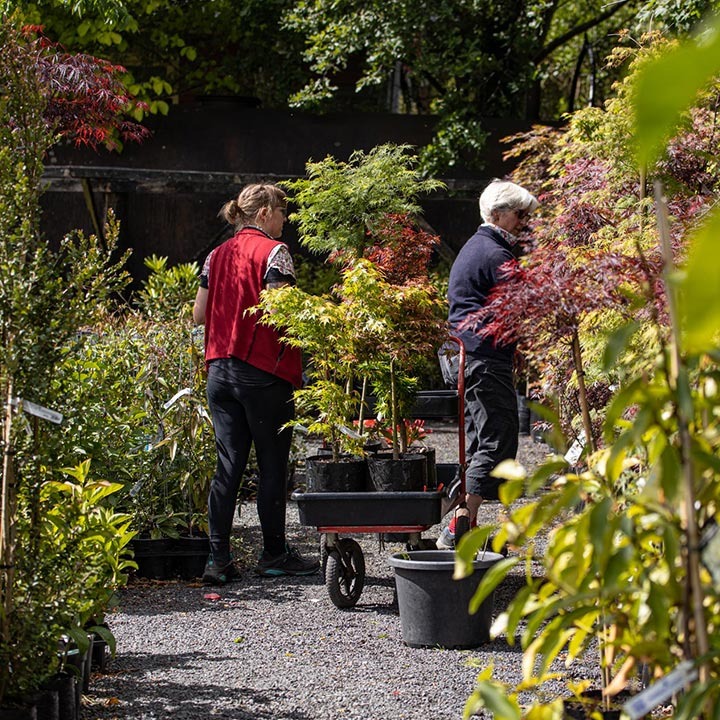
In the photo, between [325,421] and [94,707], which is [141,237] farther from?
[94,707]

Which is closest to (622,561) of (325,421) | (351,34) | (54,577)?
(54,577)

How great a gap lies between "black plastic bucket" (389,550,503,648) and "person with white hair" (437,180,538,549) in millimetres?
1011

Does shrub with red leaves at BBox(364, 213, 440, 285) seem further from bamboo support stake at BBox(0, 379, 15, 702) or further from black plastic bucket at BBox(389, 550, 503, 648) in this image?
bamboo support stake at BBox(0, 379, 15, 702)

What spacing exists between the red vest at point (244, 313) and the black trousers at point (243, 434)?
0.18ft

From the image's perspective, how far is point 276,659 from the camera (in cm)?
450

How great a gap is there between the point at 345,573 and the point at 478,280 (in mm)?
1545

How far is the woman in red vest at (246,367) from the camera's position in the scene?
5.65m

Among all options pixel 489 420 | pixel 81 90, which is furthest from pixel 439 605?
pixel 81 90

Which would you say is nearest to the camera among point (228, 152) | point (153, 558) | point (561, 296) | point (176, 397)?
point (561, 296)

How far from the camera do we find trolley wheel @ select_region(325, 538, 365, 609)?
525cm

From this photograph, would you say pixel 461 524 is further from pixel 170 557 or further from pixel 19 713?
pixel 19 713

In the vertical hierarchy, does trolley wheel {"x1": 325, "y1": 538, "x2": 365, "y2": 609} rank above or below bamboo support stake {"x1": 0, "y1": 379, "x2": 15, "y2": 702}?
below

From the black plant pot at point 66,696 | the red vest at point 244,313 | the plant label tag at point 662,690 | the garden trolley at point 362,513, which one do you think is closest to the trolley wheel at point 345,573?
the garden trolley at point 362,513

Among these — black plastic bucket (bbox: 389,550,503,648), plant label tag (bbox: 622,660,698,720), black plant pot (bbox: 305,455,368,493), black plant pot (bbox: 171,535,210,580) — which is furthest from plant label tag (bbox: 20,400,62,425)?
black plant pot (bbox: 171,535,210,580)
